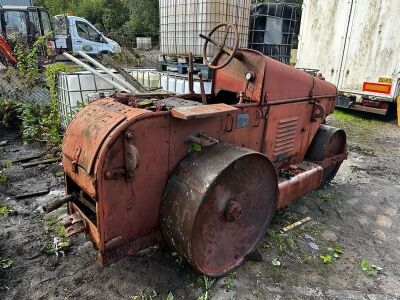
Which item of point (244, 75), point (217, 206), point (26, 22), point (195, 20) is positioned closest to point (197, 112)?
point (217, 206)

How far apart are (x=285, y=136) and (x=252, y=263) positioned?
144 centimetres

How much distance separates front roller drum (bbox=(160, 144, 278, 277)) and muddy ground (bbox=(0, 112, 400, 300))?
0.22m

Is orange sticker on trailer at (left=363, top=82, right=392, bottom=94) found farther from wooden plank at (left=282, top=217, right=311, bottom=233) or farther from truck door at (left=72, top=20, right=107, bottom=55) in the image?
truck door at (left=72, top=20, right=107, bottom=55)

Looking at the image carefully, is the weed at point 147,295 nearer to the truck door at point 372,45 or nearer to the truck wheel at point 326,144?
the truck wheel at point 326,144

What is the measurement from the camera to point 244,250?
9.27 feet

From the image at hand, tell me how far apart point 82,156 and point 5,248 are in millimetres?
1443

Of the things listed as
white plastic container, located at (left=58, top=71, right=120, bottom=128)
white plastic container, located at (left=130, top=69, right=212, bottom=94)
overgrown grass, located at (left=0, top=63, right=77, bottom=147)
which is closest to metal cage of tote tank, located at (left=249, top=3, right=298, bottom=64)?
white plastic container, located at (left=130, top=69, right=212, bottom=94)

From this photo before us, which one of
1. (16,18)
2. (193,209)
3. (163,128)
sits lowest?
(193,209)

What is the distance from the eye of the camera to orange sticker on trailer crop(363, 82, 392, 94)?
722 cm

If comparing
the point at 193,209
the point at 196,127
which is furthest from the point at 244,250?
the point at 196,127

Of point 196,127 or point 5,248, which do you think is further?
point 5,248

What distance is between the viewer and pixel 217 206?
98.1 inches

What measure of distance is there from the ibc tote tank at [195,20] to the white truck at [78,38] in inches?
495

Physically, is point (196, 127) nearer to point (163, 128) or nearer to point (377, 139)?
point (163, 128)
